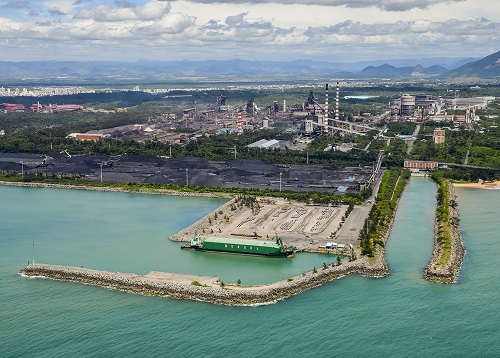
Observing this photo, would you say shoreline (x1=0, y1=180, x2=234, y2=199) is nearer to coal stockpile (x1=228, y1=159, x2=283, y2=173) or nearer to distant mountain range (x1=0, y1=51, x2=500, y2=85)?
coal stockpile (x1=228, y1=159, x2=283, y2=173)

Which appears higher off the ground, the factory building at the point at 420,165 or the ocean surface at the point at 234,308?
the factory building at the point at 420,165

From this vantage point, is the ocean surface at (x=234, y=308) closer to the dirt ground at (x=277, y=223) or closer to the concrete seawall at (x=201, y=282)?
the concrete seawall at (x=201, y=282)

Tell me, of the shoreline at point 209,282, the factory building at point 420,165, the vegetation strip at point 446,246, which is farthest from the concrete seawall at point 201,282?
the factory building at point 420,165

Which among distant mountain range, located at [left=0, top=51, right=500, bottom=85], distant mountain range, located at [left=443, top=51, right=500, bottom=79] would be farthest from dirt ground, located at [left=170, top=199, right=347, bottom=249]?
distant mountain range, located at [left=0, top=51, right=500, bottom=85]

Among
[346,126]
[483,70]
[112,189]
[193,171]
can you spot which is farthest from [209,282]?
[483,70]

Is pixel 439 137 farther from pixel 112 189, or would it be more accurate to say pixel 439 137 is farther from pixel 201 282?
pixel 201 282

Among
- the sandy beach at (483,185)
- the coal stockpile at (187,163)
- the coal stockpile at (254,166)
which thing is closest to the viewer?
the sandy beach at (483,185)

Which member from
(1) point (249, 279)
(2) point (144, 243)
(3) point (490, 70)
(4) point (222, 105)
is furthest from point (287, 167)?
(3) point (490, 70)
